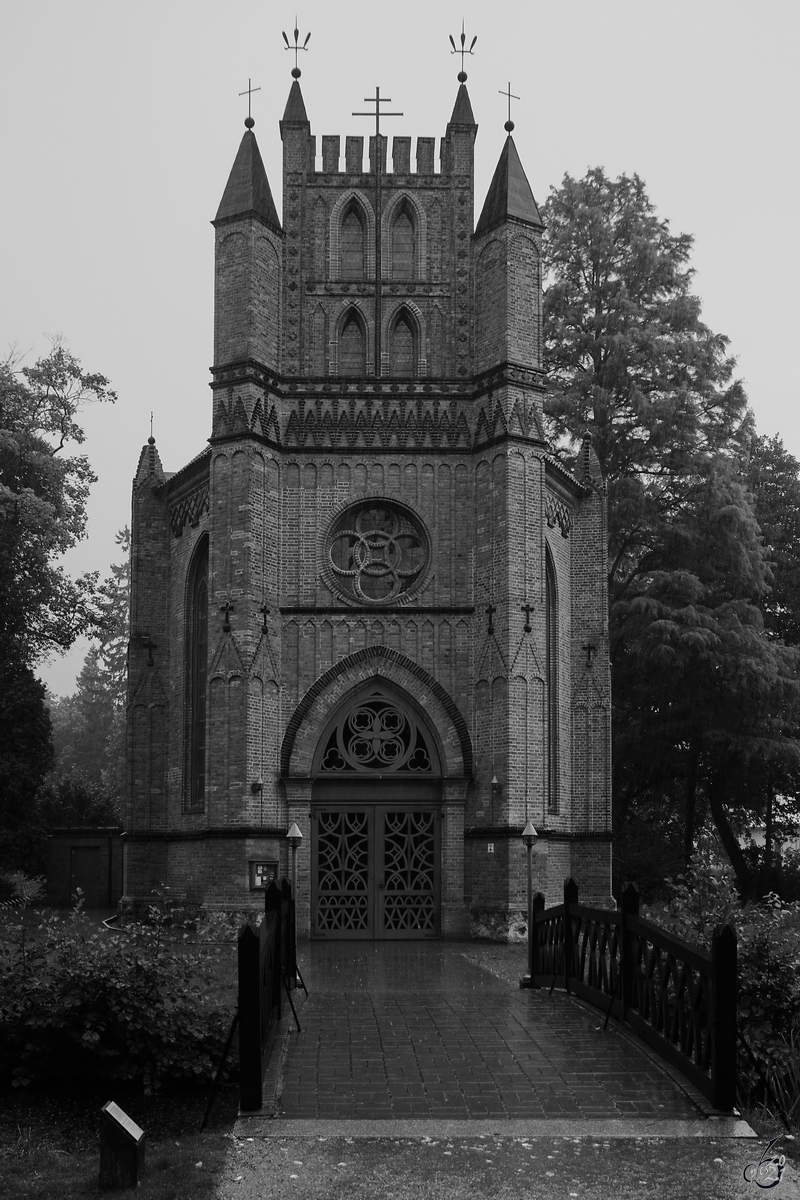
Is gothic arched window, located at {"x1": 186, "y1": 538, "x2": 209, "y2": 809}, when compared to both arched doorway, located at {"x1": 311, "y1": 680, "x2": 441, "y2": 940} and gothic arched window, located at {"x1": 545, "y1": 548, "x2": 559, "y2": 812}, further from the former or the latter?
gothic arched window, located at {"x1": 545, "y1": 548, "x2": 559, "y2": 812}

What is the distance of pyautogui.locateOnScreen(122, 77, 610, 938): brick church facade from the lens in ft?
77.6

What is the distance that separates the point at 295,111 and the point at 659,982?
21220 millimetres

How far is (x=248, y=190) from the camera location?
25.2 m

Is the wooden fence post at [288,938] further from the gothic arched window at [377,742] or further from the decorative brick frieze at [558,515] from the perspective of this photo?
the decorative brick frieze at [558,515]

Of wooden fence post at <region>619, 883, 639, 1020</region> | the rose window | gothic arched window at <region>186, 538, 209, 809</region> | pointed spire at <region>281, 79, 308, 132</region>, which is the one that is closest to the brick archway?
the rose window

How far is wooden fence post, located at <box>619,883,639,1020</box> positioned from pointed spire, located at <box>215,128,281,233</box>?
56.6 ft

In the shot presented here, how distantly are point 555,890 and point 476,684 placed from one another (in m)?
4.08

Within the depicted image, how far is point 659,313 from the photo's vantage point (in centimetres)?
3503

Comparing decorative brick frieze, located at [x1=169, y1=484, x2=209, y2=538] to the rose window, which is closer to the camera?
the rose window

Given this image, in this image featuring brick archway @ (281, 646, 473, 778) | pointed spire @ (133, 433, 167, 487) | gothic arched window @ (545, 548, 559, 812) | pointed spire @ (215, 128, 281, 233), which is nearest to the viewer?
brick archway @ (281, 646, 473, 778)

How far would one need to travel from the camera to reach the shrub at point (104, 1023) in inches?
378

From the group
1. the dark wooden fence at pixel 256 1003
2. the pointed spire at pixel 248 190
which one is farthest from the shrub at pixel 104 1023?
the pointed spire at pixel 248 190

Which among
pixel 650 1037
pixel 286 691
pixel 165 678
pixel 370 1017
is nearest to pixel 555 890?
pixel 286 691

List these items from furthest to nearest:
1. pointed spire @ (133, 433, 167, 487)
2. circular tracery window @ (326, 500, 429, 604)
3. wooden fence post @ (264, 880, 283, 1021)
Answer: pointed spire @ (133, 433, 167, 487), circular tracery window @ (326, 500, 429, 604), wooden fence post @ (264, 880, 283, 1021)
